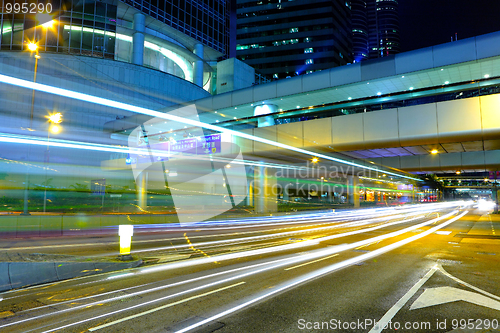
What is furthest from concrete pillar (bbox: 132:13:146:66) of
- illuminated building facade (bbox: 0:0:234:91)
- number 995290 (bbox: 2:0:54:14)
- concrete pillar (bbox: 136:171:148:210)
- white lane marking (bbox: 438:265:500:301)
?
white lane marking (bbox: 438:265:500:301)

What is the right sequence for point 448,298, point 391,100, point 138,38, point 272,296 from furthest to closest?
point 138,38 < point 391,100 < point 272,296 < point 448,298

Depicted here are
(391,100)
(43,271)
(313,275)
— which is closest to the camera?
(43,271)

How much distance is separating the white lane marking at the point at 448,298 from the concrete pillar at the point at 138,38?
203 ft

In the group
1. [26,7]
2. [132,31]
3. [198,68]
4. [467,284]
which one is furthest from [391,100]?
[26,7]

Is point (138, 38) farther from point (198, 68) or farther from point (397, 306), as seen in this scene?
point (397, 306)

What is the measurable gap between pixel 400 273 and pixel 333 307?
151 inches

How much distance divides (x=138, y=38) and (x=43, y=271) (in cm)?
5960

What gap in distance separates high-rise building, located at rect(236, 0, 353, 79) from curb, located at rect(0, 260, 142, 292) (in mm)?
106653

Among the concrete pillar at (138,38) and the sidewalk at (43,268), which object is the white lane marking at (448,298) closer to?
the sidewalk at (43,268)

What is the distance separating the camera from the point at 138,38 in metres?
58.2

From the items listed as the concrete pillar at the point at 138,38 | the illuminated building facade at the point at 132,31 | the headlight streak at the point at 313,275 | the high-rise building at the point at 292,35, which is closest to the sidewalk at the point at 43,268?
the headlight streak at the point at 313,275

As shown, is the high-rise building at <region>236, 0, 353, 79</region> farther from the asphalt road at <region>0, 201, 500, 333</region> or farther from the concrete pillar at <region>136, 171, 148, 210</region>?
the asphalt road at <region>0, 201, 500, 333</region>

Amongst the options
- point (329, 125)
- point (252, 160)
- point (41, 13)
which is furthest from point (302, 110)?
point (41, 13)

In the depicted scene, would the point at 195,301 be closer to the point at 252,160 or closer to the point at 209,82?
the point at 252,160
